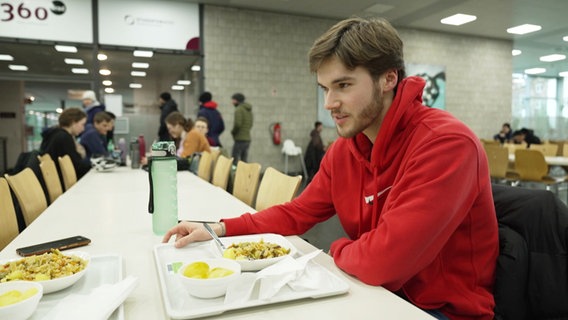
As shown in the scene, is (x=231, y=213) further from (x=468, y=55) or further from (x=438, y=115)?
(x=468, y=55)

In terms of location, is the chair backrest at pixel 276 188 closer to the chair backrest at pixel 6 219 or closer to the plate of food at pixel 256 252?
the plate of food at pixel 256 252

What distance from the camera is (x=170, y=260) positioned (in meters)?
1.07

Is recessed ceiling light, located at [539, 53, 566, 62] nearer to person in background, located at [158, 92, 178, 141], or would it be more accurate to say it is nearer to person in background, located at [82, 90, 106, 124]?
person in background, located at [158, 92, 178, 141]

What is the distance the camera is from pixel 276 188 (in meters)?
2.02

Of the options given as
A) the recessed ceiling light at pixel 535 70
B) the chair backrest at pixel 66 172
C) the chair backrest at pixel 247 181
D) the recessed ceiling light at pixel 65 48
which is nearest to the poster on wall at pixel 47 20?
the recessed ceiling light at pixel 65 48

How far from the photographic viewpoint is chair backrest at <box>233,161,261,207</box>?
7.96ft

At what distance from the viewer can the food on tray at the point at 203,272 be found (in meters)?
0.83

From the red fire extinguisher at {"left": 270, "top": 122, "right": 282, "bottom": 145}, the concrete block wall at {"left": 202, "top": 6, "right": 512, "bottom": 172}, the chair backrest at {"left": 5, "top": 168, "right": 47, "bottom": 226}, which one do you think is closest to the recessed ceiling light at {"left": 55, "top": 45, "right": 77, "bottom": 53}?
the concrete block wall at {"left": 202, "top": 6, "right": 512, "bottom": 172}

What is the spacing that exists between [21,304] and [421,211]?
2.66 feet

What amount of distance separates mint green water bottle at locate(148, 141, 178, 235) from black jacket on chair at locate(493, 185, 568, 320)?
1.01 m

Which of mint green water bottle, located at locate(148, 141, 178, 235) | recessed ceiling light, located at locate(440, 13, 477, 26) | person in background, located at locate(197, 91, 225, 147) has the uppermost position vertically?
recessed ceiling light, located at locate(440, 13, 477, 26)

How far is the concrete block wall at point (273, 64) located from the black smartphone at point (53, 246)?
21.4ft

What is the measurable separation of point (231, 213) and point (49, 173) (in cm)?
182

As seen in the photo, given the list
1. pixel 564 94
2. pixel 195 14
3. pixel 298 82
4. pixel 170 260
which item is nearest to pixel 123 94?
pixel 195 14
